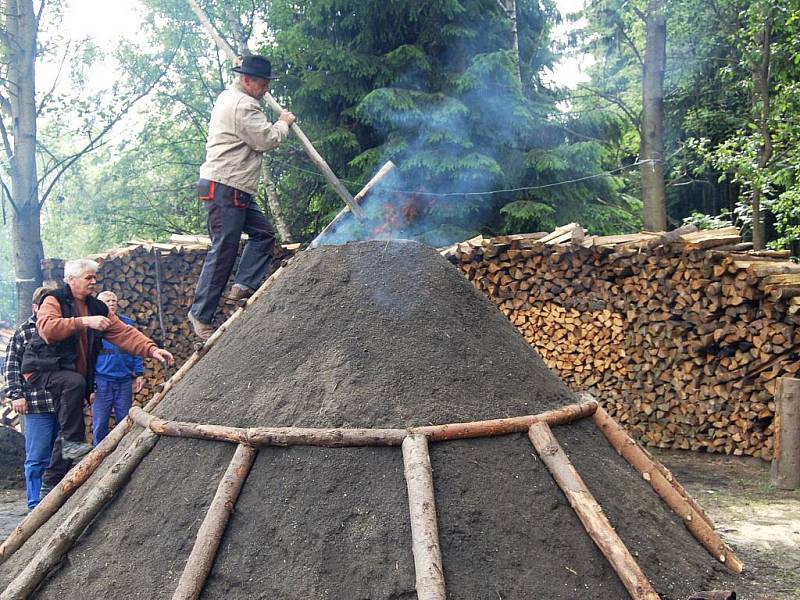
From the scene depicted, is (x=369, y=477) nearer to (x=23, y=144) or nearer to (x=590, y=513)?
(x=590, y=513)

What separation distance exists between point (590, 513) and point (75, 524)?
93.8 inches

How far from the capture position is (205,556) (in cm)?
325

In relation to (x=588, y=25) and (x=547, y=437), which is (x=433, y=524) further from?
(x=588, y=25)

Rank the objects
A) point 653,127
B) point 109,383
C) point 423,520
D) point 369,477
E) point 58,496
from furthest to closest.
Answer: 1. point 653,127
2. point 109,383
3. point 58,496
4. point 369,477
5. point 423,520

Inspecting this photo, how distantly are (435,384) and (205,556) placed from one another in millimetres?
1327

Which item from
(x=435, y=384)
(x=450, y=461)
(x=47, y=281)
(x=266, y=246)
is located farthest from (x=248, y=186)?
(x=47, y=281)

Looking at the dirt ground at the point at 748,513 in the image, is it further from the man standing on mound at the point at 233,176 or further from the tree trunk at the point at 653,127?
the tree trunk at the point at 653,127

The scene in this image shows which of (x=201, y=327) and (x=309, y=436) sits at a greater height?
(x=201, y=327)

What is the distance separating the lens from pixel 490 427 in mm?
3699

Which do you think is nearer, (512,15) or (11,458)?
(11,458)

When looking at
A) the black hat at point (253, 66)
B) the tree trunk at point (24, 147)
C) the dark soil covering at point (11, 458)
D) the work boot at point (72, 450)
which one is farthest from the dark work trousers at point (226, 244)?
the tree trunk at point (24, 147)

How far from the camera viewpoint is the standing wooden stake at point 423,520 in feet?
9.91

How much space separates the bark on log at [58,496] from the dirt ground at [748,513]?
7.03ft

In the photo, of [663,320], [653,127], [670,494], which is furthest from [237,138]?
[653,127]
